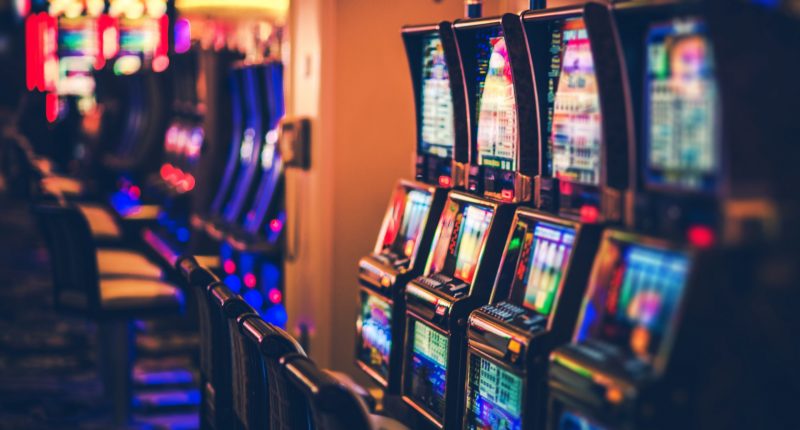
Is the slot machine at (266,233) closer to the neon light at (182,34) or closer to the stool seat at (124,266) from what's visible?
the stool seat at (124,266)

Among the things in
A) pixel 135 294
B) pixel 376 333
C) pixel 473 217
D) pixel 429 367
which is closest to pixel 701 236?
pixel 473 217

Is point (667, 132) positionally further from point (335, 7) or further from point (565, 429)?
point (335, 7)

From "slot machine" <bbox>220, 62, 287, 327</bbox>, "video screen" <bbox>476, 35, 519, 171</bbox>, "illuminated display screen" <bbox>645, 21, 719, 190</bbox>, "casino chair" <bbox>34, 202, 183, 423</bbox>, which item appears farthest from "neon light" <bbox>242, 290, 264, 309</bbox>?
"illuminated display screen" <bbox>645, 21, 719, 190</bbox>

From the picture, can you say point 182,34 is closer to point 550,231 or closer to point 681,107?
point 550,231

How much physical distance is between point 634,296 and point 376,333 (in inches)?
71.2

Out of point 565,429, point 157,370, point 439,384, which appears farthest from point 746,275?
point 157,370

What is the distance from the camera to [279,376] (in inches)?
101

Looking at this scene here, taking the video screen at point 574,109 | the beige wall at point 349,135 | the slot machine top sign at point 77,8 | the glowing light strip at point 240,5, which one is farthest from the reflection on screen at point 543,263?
Result: the slot machine top sign at point 77,8

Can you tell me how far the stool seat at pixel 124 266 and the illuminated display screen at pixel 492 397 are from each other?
2.59 meters

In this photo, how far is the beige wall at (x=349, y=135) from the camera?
4.77 m

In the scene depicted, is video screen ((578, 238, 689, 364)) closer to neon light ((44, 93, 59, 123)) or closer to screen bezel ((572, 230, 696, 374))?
screen bezel ((572, 230, 696, 374))

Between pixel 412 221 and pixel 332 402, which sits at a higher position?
pixel 412 221

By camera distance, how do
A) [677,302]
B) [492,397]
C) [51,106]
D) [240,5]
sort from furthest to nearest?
[51,106], [240,5], [492,397], [677,302]

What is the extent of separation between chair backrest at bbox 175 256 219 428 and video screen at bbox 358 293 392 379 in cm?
64
